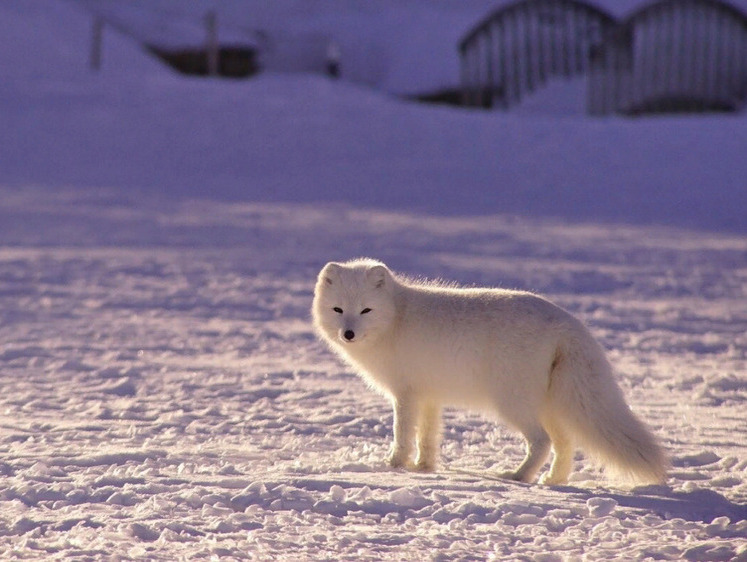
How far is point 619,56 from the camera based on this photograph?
14.8 meters

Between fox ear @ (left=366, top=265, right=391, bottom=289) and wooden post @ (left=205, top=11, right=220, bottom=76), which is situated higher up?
wooden post @ (left=205, top=11, right=220, bottom=76)

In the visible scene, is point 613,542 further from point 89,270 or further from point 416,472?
point 89,270

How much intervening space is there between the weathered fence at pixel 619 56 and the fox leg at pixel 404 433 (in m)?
11.7

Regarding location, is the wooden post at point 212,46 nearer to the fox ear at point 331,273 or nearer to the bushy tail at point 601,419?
the fox ear at point 331,273

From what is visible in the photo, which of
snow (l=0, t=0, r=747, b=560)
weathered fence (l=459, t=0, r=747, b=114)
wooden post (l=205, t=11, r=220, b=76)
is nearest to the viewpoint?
snow (l=0, t=0, r=747, b=560)

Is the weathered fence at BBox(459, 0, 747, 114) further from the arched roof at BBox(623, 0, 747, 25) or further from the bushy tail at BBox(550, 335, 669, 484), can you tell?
the bushy tail at BBox(550, 335, 669, 484)

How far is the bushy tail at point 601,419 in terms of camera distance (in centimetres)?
335

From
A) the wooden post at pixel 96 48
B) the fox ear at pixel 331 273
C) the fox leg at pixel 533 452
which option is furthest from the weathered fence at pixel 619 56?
the fox leg at pixel 533 452

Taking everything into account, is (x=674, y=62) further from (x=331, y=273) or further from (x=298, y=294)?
(x=331, y=273)

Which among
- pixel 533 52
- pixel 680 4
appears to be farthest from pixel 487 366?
pixel 533 52

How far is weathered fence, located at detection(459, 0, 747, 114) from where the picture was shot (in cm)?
1493

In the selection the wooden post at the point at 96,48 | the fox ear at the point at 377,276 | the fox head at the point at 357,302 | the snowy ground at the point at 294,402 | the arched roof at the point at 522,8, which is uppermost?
the arched roof at the point at 522,8

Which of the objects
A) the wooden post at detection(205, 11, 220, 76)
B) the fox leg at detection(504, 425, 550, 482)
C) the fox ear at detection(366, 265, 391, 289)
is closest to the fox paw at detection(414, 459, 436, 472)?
the fox leg at detection(504, 425, 550, 482)

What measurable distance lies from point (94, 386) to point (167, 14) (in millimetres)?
14334
